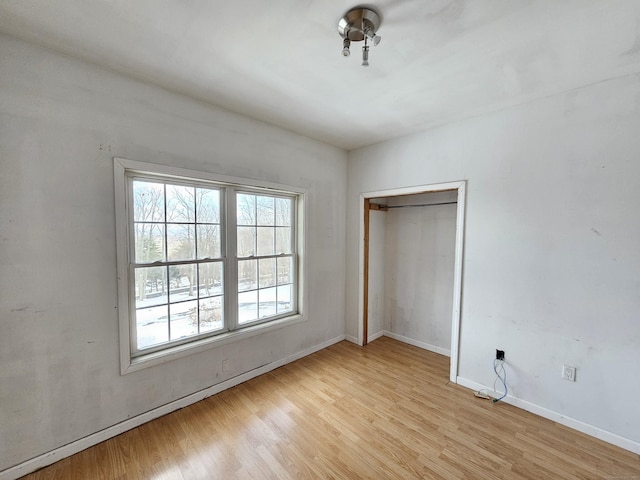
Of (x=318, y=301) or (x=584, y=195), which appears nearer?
(x=584, y=195)

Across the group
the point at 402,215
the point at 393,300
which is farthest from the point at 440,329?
the point at 402,215

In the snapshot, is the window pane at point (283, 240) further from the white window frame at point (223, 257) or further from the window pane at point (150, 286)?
the window pane at point (150, 286)

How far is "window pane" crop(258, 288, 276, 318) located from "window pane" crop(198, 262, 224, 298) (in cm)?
50

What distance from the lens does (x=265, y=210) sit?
295 centimetres

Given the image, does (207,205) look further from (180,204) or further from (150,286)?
(150,286)

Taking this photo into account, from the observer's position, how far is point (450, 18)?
139 centimetres

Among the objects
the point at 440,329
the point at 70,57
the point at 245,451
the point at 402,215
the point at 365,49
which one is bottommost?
the point at 245,451

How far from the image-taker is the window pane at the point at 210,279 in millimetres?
2459

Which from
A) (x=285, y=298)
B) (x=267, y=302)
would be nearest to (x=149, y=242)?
(x=267, y=302)

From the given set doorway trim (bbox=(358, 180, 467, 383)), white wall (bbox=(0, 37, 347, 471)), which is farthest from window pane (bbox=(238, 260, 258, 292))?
doorway trim (bbox=(358, 180, 467, 383))

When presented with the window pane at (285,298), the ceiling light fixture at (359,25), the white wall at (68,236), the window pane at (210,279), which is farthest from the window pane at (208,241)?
the ceiling light fixture at (359,25)

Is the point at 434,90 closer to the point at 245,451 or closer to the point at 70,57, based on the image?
the point at 70,57

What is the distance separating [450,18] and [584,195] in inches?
70.0

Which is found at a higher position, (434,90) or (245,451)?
(434,90)
